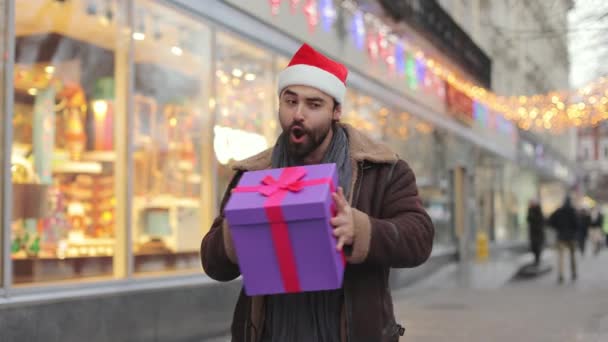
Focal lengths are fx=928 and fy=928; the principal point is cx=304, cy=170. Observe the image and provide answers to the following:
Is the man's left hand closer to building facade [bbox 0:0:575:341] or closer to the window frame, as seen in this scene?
building facade [bbox 0:0:575:341]

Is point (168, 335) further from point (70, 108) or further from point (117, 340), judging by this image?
point (70, 108)

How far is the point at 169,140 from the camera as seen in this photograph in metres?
9.89

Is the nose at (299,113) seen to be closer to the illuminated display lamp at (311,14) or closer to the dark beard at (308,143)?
the dark beard at (308,143)

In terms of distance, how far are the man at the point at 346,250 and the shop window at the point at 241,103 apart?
7.55 metres

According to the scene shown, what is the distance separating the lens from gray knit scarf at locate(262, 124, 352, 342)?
8.72 ft

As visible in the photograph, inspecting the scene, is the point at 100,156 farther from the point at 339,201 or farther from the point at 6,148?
the point at 339,201

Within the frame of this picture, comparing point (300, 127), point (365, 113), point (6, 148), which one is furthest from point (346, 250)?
point (365, 113)

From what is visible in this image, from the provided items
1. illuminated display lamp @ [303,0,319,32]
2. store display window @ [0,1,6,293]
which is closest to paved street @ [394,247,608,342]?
illuminated display lamp @ [303,0,319,32]

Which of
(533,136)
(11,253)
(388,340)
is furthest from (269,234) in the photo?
(533,136)

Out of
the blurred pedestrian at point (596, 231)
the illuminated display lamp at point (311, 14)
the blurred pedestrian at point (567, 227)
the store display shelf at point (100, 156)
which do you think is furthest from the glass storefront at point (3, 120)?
the blurred pedestrian at point (596, 231)

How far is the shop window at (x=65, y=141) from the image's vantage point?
7555mm

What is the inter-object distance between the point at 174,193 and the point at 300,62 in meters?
7.27

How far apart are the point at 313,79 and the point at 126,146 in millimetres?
6456

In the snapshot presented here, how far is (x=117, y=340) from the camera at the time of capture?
26.7ft
